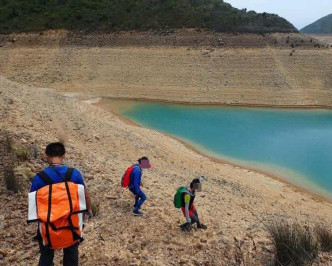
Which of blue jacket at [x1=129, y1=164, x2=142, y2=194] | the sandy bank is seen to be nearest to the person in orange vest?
blue jacket at [x1=129, y1=164, x2=142, y2=194]

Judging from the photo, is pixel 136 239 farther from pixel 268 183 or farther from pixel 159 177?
pixel 268 183

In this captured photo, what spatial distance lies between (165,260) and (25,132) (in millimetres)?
6254

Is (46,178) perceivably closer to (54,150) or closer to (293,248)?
(54,150)

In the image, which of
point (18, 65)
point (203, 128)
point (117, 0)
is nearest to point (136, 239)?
point (203, 128)

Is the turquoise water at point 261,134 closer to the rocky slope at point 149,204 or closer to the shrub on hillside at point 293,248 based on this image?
the rocky slope at point 149,204

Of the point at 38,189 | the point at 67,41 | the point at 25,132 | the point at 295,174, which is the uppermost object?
the point at 67,41

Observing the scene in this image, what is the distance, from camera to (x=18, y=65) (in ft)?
103

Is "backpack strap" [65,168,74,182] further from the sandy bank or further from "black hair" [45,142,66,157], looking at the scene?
the sandy bank

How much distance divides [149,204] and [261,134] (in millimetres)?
13481

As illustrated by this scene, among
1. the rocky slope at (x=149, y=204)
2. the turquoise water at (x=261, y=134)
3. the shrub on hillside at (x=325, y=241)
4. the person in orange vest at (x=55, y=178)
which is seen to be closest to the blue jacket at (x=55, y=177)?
the person in orange vest at (x=55, y=178)

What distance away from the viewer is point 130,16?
35.8 meters

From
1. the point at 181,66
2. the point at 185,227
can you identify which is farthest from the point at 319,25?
the point at 185,227

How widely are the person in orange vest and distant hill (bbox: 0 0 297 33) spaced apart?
30200 mm

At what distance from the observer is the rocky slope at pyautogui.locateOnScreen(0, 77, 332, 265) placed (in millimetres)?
5180
